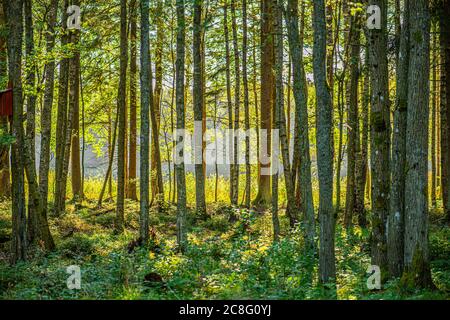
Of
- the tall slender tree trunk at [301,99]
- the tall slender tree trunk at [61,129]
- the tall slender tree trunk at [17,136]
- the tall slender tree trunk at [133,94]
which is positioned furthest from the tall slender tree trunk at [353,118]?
the tall slender tree trunk at [61,129]

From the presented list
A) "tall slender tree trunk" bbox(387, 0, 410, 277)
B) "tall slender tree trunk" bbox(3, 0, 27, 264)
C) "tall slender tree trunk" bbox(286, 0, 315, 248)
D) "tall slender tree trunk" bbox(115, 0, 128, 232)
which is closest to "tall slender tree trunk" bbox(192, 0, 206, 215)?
"tall slender tree trunk" bbox(115, 0, 128, 232)

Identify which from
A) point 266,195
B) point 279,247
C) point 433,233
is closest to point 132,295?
point 279,247

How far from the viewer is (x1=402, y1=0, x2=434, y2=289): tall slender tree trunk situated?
7.83 metres

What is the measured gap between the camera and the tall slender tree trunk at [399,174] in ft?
27.7

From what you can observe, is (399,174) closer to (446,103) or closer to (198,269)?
(198,269)

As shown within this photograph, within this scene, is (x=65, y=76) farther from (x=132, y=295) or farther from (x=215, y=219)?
(x=132, y=295)

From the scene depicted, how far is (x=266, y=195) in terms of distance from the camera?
2312 cm

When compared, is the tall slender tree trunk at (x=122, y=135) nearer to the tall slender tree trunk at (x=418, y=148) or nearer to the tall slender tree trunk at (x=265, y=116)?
the tall slender tree trunk at (x=265, y=116)

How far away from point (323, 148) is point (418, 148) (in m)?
1.41

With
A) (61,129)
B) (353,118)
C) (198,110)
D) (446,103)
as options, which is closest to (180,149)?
(353,118)

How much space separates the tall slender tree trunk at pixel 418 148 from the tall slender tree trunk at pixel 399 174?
0.48m

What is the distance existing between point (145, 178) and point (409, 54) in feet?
24.2

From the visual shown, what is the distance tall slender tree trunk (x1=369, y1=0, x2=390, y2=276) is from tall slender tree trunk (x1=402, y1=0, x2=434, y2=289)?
2.27 ft
